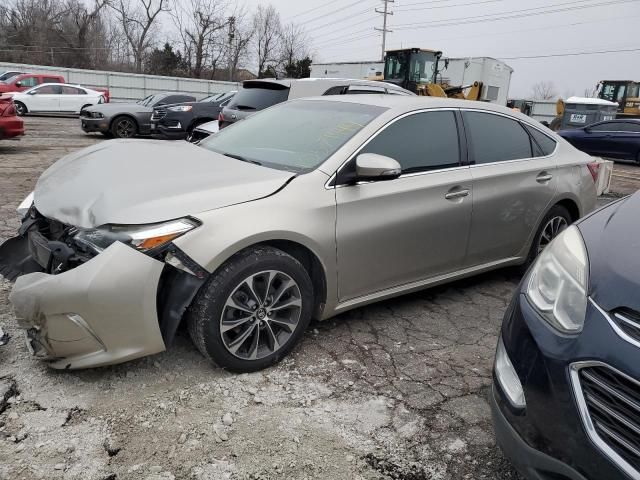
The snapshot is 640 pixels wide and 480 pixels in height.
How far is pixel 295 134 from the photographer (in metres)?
3.55

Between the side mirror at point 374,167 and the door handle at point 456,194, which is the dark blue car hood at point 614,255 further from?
the door handle at point 456,194

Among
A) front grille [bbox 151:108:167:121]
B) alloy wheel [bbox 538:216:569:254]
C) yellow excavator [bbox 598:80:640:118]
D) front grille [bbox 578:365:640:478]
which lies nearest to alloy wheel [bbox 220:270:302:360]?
front grille [bbox 578:365:640:478]

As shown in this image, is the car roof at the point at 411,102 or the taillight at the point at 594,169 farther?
the taillight at the point at 594,169

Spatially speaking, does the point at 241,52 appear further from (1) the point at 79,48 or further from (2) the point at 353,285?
(2) the point at 353,285

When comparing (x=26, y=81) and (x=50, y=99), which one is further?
(x=26, y=81)

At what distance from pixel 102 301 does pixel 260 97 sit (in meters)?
6.17

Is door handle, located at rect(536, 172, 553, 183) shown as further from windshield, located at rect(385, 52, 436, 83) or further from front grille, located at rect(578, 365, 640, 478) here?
windshield, located at rect(385, 52, 436, 83)

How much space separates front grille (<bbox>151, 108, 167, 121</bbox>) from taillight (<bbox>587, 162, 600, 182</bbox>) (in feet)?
32.3

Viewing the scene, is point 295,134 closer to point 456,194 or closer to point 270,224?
point 270,224

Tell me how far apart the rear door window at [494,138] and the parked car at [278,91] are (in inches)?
160

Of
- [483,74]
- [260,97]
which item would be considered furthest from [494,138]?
[483,74]

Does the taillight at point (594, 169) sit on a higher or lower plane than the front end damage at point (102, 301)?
higher

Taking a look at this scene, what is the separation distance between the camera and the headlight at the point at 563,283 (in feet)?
5.79

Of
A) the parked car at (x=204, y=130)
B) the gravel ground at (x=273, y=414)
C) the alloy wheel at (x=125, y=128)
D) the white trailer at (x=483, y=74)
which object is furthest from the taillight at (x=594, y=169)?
the white trailer at (x=483, y=74)
